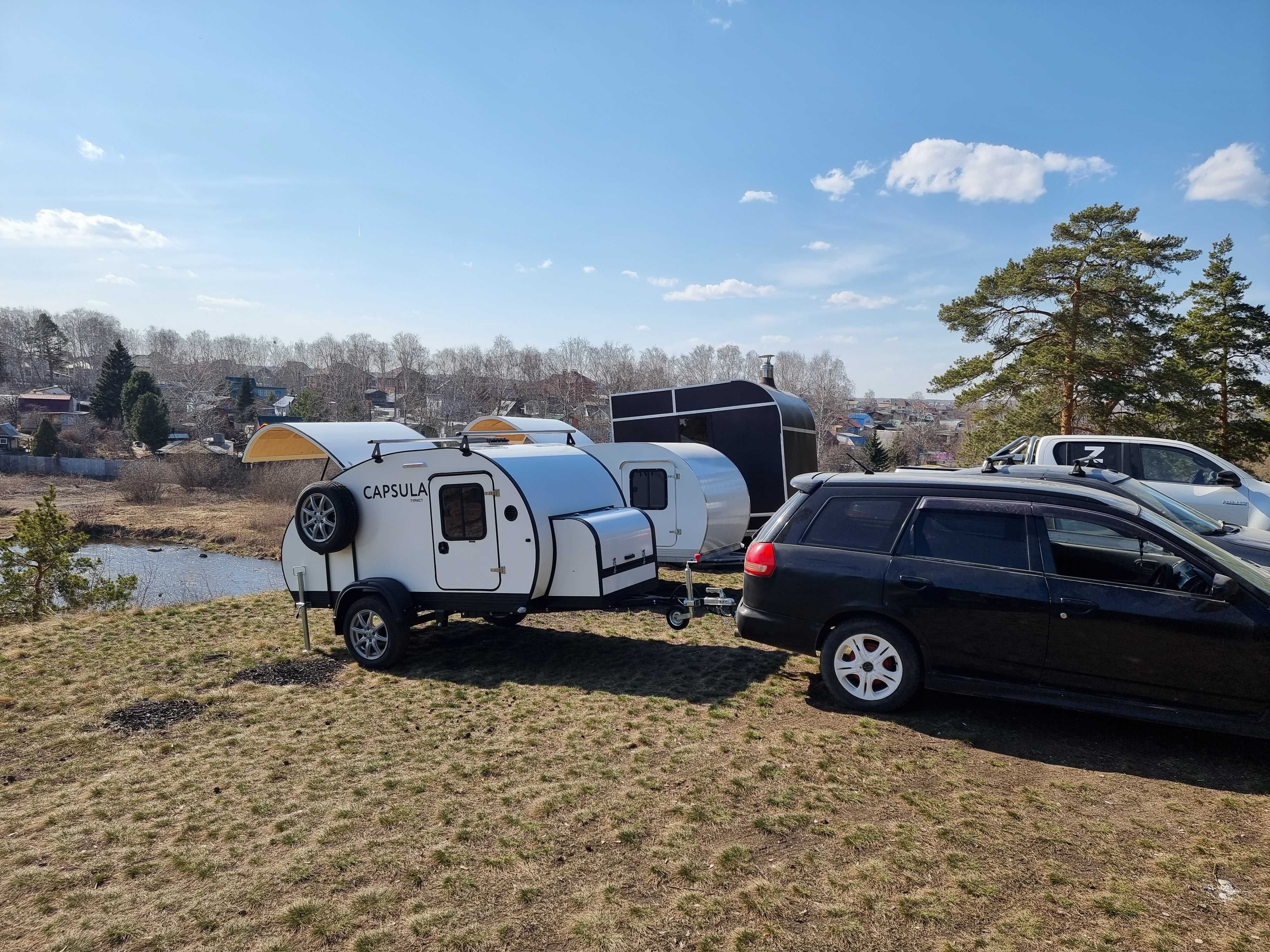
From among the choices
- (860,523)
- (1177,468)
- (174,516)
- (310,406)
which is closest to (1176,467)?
(1177,468)

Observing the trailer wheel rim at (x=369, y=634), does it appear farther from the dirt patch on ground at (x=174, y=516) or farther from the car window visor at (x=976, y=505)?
the dirt patch on ground at (x=174, y=516)

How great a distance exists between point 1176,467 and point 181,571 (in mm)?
27977

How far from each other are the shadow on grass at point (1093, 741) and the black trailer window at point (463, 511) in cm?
367

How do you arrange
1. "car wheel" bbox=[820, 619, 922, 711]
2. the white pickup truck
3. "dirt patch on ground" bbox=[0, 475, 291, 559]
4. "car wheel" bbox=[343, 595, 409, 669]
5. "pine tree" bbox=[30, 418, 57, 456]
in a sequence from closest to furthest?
1. "car wheel" bbox=[820, 619, 922, 711]
2. "car wheel" bbox=[343, 595, 409, 669]
3. the white pickup truck
4. "dirt patch on ground" bbox=[0, 475, 291, 559]
5. "pine tree" bbox=[30, 418, 57, 456]

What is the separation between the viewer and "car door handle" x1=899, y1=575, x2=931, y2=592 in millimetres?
5805

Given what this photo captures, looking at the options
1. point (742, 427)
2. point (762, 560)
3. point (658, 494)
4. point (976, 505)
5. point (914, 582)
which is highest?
point (742, 427)

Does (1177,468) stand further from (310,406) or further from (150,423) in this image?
(310,406)

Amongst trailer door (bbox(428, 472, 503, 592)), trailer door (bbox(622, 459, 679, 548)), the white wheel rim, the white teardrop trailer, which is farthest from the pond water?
the white wheel rim

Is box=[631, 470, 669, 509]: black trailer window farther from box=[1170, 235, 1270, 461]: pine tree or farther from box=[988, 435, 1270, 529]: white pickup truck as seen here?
box=[1170, 235, 1270, 461]: pine tree

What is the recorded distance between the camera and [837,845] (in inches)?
163

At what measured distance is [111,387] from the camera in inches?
2542

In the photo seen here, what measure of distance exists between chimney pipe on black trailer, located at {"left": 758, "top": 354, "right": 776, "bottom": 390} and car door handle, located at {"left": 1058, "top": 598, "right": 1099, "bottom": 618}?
12.2 metres

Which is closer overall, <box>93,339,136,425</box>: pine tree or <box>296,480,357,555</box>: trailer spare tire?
<box>296,480,357,555</box>: trailer spare tire

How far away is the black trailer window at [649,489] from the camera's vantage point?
Answer: 40.6 feet
